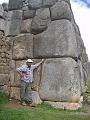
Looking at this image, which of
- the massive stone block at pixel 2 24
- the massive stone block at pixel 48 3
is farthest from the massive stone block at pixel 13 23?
the massive stone block at pixel 48 3

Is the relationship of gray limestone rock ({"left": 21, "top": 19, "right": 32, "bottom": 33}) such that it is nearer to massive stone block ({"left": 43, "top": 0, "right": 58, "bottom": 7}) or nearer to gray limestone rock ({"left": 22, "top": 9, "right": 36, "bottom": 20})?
gray limestone rock ({"left": 22, "top": 9, "right": 36, "bottom": 20})

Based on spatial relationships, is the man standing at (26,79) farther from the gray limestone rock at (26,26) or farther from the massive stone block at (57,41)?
the gray limestone rock at (26,26)

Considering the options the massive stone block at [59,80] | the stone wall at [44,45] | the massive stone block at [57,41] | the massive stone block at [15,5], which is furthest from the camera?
the massive stone block at [15,5]

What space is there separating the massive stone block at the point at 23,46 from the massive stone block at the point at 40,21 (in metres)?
0.31

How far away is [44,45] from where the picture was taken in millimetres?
9281

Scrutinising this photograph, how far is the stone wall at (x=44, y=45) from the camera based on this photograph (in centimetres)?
880

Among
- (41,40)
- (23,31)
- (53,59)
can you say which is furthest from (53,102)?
(23,31)

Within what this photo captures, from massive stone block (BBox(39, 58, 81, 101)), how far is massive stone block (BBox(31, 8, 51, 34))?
1.21 meters

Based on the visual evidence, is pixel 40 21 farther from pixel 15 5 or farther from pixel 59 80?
pixel 59 80

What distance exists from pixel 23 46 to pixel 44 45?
0.77 m

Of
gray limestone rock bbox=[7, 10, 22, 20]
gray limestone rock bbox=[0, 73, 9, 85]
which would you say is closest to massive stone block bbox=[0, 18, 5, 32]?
gray limestone rock bbox=[7, 10, 22, 20]

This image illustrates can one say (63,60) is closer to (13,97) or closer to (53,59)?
(53,59)

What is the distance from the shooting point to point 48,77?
8977 millimetres

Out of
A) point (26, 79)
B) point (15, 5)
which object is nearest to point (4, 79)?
point (26, 79)
